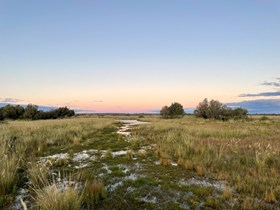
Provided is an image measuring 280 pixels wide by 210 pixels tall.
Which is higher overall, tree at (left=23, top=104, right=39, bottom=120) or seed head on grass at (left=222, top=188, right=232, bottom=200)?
tree at (left=23, top=104, right=39, bottom=120)

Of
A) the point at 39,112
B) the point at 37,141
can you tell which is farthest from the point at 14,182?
the point at 39,112

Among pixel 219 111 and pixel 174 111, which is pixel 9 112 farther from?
pixel 219 111

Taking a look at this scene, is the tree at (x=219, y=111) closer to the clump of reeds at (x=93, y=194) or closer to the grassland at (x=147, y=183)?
the grassland at (x=147, y=183)

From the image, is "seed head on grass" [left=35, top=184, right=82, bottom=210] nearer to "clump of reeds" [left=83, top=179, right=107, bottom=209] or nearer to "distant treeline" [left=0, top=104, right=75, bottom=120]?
"clump of reeds" [left=83, top=179, right=107, bottom=209]

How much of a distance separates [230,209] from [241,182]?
1.56m

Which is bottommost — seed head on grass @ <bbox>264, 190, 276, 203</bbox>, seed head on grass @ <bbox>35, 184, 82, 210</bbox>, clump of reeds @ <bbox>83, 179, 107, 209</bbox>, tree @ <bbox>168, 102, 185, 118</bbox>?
seed head on grass @ <bbox>264, 190, 276, 203</bbox>

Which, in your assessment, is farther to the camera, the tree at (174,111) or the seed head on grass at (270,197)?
the tree at (174,111)

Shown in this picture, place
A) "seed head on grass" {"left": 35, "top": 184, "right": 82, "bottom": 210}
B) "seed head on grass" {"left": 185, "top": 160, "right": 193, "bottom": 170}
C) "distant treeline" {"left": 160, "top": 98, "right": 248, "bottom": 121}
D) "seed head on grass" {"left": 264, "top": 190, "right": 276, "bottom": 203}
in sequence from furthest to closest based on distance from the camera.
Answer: "distant treeline" {"left": 160, "top": 98, "right": 248, "bottom": 121} → "seed head on grass" {"left": 185, "top": 160, "right": 193, "bottom": 170} → "seed head on grass" {"left": 264, "top": 190, "right": 276, "bottom": 203} → "seed head on grass" {"left": 35, "top": 184, "right": 82, "bottom": 210}

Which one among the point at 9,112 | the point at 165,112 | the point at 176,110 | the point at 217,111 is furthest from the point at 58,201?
the point at 165,112

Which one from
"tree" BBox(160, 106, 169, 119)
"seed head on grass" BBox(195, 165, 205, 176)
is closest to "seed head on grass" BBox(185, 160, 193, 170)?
"seed head on grass" BBox(195, 165, 205, 176)

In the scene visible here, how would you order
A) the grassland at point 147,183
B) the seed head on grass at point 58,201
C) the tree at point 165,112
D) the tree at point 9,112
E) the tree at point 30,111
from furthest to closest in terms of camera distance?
the tree at point 165,112, the tree at point 30,111, the tree at point 9,112, the grassland at point 147,183, the seed head on grass at point 58,201

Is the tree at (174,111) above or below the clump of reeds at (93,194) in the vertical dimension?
above

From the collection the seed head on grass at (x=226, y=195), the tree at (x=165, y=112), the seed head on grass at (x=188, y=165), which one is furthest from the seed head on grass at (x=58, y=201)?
the tree at (x=165, y=112)

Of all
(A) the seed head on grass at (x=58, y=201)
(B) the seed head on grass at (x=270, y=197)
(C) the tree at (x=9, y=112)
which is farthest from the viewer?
(C) the tree at (x=9, y=112)
